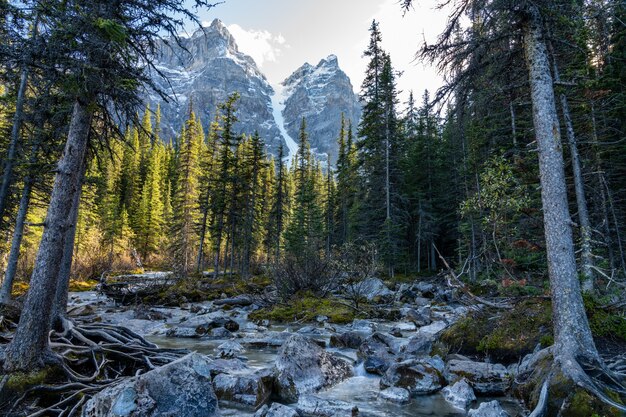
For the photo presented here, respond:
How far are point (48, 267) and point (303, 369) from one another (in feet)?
16.6

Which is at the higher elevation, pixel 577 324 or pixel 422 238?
pixel 422 238

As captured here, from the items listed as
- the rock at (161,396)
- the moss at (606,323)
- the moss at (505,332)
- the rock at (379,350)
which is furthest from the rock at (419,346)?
the rock at (161,396)

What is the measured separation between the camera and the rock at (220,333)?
1249 cm

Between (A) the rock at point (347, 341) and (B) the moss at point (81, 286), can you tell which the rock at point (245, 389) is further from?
(B) the moss at point (81, 286)

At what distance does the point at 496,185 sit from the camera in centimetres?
866

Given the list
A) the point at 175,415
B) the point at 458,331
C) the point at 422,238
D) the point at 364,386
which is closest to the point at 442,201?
the point at 422,238

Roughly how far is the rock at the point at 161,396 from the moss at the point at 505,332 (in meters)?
6.31

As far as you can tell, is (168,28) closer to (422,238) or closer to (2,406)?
(2,406)

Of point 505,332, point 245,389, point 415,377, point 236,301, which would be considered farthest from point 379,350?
point 236,301

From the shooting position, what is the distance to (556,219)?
629cm

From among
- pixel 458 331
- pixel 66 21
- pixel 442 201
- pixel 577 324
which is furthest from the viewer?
pixel 442 201

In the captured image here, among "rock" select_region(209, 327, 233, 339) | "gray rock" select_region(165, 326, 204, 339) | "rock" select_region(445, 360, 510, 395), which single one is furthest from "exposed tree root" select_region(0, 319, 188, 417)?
"rock" select_region(445, 360, 510, 395)

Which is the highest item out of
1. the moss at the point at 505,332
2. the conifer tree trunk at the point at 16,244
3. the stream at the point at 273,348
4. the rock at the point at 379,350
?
the conifer tree trunk at the point at 16,244

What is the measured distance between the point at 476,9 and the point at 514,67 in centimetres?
166
